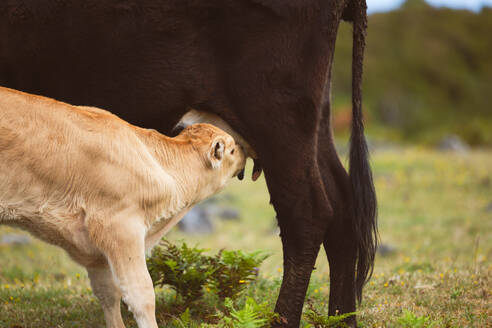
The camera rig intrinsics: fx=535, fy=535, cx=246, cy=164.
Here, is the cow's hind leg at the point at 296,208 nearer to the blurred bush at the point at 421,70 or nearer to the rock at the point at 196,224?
the rock at the point at 196,224

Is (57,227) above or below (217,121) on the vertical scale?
below

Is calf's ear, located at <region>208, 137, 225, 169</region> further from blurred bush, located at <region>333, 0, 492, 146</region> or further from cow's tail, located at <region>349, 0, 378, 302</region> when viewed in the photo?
blurred bush, located at <region>333, 0, 492, 146</region>

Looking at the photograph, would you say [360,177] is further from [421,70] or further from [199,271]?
[421,70]

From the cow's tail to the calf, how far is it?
1.74 m

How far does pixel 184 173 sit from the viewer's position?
3887 mm

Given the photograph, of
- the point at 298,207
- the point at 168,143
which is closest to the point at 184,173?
the point at 168,143

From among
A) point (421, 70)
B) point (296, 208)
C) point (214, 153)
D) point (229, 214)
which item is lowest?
point (229, 214)

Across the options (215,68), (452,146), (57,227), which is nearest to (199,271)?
(57,227)

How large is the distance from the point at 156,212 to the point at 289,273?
3.89ft

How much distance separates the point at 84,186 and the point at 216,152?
0.99m

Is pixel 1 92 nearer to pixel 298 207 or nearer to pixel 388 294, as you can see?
pixel 298 207

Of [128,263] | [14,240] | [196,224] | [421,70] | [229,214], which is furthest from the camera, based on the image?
[421,70]

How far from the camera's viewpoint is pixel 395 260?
8.71 metres

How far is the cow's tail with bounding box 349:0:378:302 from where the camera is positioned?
4559 mm
